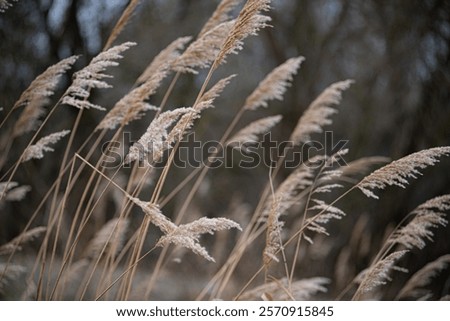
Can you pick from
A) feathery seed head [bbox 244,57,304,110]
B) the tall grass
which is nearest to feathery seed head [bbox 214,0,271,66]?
the tall grass

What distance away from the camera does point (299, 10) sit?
10.8 ft

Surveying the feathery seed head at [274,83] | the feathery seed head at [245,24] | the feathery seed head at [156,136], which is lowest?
the feathery seed head at [156,136]

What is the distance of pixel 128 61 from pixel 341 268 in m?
1.51

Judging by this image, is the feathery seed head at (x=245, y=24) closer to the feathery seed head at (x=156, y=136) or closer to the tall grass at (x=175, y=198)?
the tall grass at (x=175, y=198)

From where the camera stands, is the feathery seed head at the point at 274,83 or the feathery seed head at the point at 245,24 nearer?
the feathery seed head at the point at 245,24

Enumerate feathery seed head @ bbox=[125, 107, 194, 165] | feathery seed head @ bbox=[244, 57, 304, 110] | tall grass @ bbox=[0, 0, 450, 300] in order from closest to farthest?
feathery seed head @ bbox=[125, 107, 194, 165], tall grass @ bbox=[0, 0, 450, 300], feathery seed head @ bbox=[244, 57, 304, 110]

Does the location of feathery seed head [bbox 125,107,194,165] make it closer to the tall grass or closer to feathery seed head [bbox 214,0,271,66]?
the tall grass

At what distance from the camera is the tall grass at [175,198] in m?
1.18

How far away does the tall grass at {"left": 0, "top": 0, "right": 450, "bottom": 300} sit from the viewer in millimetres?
1178

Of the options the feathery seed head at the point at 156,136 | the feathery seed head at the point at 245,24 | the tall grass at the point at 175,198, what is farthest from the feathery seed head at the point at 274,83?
the feathery seed head at the point at 156,136

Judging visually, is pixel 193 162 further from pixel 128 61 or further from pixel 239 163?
pixel 128 61

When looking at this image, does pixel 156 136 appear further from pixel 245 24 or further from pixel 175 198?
pixel 175 198

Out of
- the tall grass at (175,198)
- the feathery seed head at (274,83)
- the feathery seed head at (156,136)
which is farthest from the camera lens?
the feathery seed head at (274,83)

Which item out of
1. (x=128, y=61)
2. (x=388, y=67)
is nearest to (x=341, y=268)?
(x=388, y=67)
